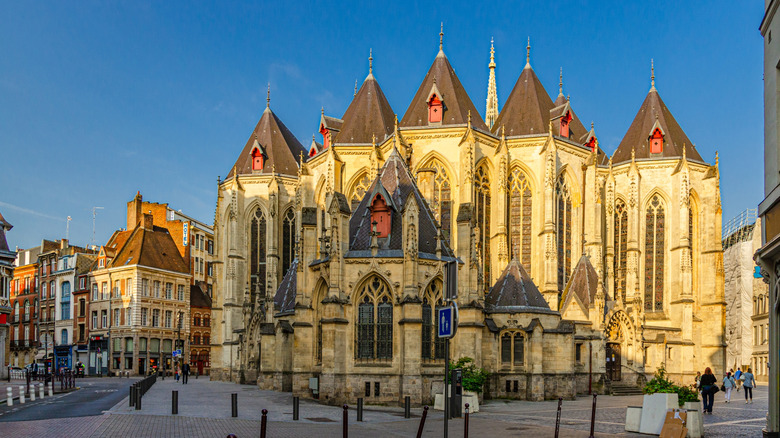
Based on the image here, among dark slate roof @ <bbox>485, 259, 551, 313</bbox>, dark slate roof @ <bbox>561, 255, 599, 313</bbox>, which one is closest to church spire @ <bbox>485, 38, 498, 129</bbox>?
dark slate roof @ <bbox>561, 255, 599, 313</bbox>

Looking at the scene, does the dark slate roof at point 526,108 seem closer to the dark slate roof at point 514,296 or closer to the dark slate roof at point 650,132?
the dark slate roof at point 650,132

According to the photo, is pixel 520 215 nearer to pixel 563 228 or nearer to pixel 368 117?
pixel 563 228

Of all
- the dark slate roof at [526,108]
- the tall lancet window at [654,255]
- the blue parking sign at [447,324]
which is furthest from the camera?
the tall lancet window at [654,255]

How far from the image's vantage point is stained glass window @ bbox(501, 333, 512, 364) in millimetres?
31984

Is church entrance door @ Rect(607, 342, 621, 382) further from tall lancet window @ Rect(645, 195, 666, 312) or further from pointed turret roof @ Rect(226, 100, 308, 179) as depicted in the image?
pointed turret roof @ Rect(226, 100, 308, 179)

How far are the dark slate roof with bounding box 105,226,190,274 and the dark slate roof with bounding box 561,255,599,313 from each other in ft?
126

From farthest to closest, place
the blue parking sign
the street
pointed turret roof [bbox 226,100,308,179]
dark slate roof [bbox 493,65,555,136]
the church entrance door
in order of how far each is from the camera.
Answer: pointed turret roof [bbox 226,100,308,179], dark slate roof [bbox 493,65,555,136], the church entrance door, the street, the blue parking sign

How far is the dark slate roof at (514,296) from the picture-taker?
105 ft

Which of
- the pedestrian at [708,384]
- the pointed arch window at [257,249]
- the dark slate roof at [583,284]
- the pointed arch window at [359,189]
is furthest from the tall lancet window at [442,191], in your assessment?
the pedestrian at [708,384]

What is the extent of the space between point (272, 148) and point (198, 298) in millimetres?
23326

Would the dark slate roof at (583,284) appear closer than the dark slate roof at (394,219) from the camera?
No

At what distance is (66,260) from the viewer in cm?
7000

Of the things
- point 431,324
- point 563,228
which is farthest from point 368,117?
point 431,324

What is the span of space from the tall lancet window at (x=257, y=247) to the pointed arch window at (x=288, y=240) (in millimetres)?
1508
